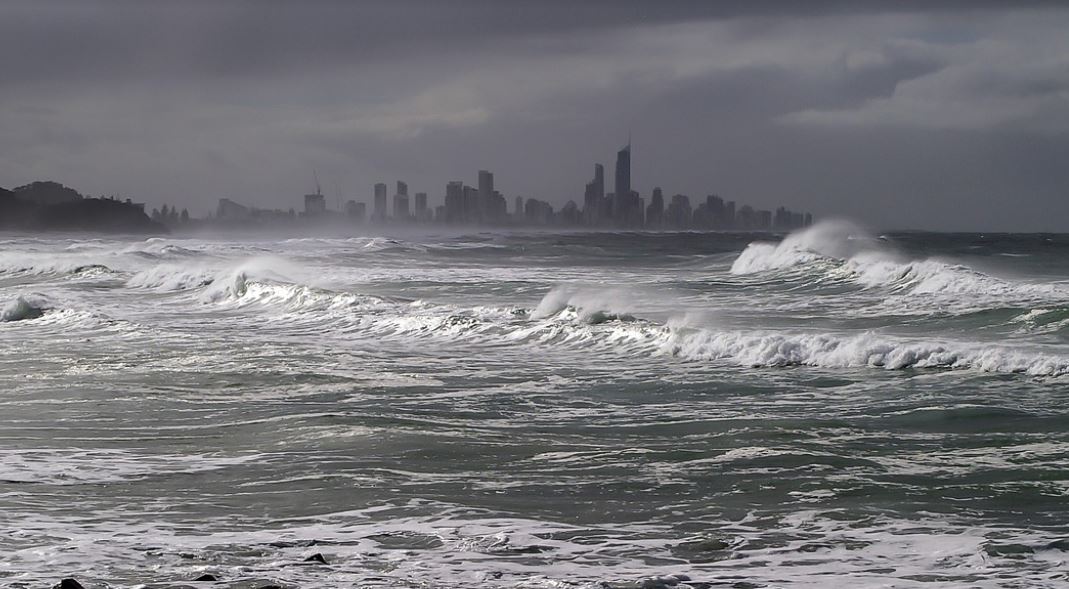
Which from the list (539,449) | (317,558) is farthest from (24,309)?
(317,558)

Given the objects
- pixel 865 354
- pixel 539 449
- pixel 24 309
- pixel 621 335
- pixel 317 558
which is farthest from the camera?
pixel 24 309

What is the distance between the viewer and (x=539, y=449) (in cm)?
1033

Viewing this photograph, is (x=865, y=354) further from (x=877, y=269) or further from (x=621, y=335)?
(x=877, y=269)

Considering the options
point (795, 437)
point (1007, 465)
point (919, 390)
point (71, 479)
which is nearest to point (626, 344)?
point (919, 390)

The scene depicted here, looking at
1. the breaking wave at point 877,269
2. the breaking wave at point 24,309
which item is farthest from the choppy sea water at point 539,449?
the breaking wave at point 877,269

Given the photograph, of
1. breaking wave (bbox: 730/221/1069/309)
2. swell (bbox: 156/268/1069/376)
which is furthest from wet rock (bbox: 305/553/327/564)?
breaking wave (bbox: 730/221/1069/309)

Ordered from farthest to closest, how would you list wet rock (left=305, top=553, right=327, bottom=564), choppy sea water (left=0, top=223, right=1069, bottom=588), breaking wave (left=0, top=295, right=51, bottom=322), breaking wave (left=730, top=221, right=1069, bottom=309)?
breaking wave (left=730, top=221, right=1069, bottom=309) → breaking wave (left=0, top=295, right=51, bottom=322) → choppy sea water (left=0, top=223, right=1069, bottom=588) → wet rock (left=305, top=553, right=327, bottom=564)

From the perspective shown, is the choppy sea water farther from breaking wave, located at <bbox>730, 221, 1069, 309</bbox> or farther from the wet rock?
breaking wave, located at <bbox>730, 221, 1069, 309</bbox>

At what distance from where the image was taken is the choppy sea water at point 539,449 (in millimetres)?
6801

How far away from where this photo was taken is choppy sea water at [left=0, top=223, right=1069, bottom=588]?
6.80 meters

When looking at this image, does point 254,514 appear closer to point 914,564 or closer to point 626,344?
point 914,564

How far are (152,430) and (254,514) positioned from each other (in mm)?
3829

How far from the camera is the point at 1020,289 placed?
28547 millimetres

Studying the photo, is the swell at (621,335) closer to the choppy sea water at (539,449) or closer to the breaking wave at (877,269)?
the choppy sea water at (539,449)
